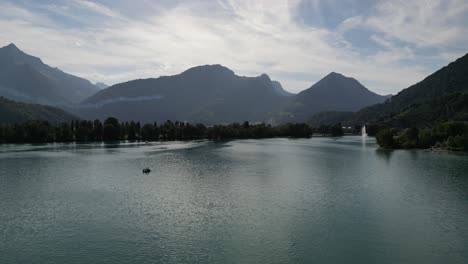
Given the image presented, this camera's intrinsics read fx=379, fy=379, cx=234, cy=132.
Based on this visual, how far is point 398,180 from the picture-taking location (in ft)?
263

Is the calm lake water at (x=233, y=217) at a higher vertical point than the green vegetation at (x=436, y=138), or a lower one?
lower

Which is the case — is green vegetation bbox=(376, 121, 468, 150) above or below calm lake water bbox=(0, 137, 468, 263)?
above

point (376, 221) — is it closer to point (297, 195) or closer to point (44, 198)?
point (297, 195)

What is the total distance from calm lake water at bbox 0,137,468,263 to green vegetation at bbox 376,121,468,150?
2631 inches

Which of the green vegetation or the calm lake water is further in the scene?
the green vegetation

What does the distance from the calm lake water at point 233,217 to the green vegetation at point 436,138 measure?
6684 centimetres

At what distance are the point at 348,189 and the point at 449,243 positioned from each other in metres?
30.1

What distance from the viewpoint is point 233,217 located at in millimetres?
49781

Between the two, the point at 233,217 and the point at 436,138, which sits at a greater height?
the point at 436,138

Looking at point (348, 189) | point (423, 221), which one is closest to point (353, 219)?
point (423, 221)

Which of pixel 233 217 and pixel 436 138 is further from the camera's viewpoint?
pixel 436 138

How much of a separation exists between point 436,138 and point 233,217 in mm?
142161

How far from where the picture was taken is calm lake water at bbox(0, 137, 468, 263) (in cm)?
3706

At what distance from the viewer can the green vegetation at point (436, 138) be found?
148m
